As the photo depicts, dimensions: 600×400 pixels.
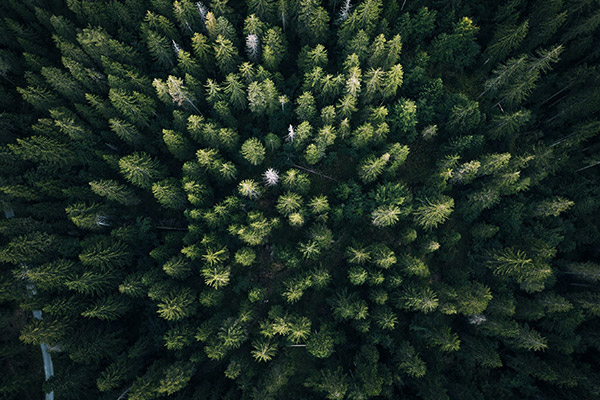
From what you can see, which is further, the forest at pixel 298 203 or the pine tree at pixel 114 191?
the pine tree at pixel 114 191

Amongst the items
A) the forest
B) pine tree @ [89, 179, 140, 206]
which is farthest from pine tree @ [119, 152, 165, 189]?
pine tree @ [89, 179, 140, 206]

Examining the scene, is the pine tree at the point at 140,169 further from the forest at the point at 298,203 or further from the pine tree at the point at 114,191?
the pine tree at the point at 114,191

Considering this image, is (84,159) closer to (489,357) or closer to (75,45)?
(75,45)

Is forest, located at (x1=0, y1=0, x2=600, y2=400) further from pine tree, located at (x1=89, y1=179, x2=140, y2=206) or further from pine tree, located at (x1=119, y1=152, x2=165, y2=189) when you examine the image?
pine tree, located at (x1=89, y1=179, x2=140, y2=206)

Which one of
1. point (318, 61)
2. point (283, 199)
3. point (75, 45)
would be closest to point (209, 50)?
point (318, 61)

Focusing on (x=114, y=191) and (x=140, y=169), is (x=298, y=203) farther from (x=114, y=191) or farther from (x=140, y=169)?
(x=114, y=191)

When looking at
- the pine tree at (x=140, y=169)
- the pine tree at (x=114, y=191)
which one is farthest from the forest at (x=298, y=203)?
the pine tree at (x=114, y=191)

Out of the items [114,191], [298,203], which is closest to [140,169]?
[114,191]

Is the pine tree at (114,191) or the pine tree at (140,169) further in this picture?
the pine tree at (114,191)
